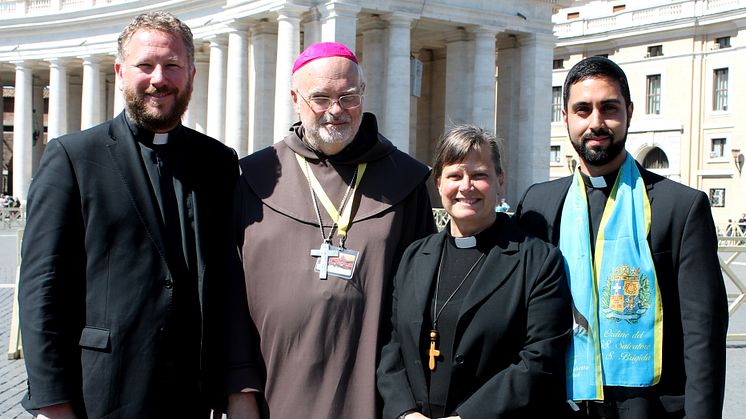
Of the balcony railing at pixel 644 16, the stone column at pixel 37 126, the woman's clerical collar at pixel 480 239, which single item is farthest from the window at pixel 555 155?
the woman's clerical collar at pixel 480 239

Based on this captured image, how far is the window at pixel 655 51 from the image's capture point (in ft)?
143

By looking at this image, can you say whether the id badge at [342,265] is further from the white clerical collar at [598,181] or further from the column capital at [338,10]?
the column capital at [338,10]

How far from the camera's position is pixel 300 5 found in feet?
90.4

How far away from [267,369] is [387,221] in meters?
0.94

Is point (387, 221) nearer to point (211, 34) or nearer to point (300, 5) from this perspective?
point (300, 5)

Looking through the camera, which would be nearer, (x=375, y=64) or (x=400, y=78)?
(x=400, y=78)

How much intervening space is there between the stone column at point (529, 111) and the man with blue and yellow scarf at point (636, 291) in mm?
28213

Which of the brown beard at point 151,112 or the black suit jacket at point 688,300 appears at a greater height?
the brown beard at point 151,112

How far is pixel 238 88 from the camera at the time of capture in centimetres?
3100

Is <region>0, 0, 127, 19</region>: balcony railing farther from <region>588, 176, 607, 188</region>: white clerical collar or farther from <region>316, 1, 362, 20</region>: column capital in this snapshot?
<region>588, 176, 607, 188</region>: white clerical collar

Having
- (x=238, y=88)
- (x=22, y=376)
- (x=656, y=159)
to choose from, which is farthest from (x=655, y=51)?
(x=22, y=376)

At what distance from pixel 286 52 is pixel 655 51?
24588 mm

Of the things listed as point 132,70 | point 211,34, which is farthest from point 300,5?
point 132,70

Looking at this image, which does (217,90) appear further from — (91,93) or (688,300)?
(688,300)
